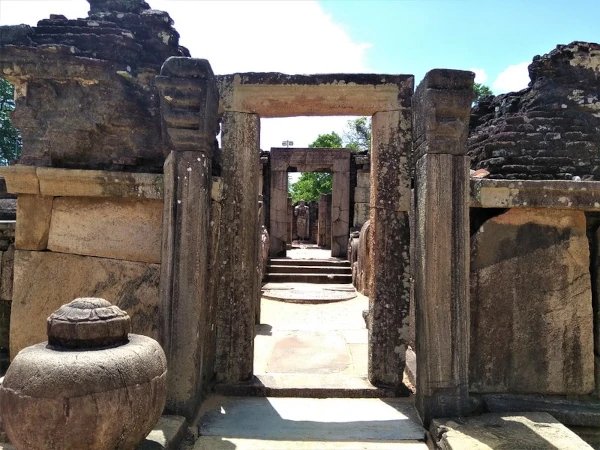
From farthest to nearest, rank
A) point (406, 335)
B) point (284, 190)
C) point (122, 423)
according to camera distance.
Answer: point (284, 190)
point (406, 335)
point (122, 423)

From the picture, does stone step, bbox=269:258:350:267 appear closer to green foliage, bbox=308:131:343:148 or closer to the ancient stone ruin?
the ancient stone ruin

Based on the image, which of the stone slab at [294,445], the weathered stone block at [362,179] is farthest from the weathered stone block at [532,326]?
the weathered stone block at [362,179]

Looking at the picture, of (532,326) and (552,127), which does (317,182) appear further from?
(532,326)

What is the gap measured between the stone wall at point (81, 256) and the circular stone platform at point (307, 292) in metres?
5.54

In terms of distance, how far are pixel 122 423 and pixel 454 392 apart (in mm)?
2128

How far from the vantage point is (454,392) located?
3006 millimetres

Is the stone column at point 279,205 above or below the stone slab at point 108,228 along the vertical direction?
above

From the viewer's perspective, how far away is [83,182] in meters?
3.33

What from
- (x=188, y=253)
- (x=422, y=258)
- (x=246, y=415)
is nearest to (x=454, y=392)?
(x=422, y=258)

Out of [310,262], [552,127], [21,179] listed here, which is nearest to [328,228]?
[310,262]

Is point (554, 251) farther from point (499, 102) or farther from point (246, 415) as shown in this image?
point (499, 102)

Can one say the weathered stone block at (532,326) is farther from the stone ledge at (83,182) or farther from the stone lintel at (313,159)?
the stone lintel at (313,159)

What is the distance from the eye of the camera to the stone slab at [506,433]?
8.16 ft

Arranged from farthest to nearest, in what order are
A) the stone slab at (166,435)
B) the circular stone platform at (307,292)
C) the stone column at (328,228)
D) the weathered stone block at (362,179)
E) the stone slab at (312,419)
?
Result: the stone column at (328,228)
the weathered stone block at (362,179)
the circular stone platform at (307,292)
the stone slab at (312,419)
the stone slab at (166,435)
